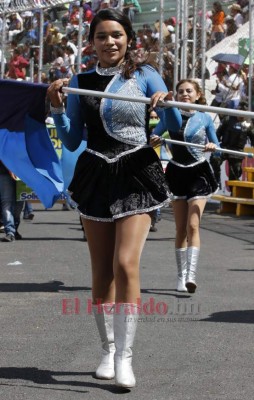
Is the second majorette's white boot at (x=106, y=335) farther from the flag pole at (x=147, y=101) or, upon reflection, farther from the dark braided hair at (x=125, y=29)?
the dark braided hair at (x=125, y=29)

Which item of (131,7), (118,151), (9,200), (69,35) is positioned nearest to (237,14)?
(131,7)

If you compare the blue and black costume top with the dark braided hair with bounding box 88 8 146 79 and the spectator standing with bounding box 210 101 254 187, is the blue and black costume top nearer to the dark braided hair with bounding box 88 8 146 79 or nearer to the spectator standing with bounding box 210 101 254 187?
the dark braided hair with bounding box 88 8 146 79

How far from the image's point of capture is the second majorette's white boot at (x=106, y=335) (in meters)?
5.85

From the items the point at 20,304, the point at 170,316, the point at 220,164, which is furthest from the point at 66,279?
the point at 220,164

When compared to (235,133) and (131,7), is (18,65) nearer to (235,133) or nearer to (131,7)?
(131,7)

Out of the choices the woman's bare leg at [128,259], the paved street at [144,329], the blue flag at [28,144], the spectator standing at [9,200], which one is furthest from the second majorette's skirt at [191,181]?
the spectator standing at [9,200]

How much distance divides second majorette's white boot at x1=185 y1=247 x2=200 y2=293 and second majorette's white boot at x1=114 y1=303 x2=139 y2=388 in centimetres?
360

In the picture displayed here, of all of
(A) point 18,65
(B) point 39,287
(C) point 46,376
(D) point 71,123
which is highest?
(A) point 18,65

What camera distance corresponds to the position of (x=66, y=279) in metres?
10.2

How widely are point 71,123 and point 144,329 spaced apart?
205 centimetres

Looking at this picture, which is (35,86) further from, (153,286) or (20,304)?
(153,286)

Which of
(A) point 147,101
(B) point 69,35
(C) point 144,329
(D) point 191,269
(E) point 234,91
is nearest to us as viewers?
(A) point 147,101

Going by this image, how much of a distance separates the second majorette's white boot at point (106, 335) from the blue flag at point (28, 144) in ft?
3.70

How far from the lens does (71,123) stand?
5.95 meters
